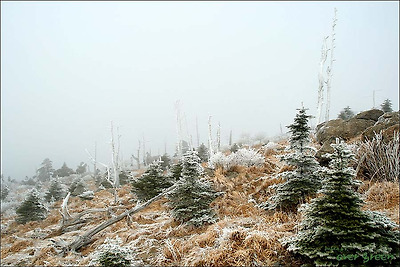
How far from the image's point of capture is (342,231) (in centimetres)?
368

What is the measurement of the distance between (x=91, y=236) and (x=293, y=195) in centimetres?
715

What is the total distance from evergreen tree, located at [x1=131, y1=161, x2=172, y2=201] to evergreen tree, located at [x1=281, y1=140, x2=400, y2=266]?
788 centimetres

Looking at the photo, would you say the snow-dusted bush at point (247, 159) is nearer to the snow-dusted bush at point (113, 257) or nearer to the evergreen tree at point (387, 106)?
the snow-dusted bush at point (113, 257)

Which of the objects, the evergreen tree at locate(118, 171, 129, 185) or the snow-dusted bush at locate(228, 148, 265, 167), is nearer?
the snow-dusted bush at locate(228, 148, 265, 167)

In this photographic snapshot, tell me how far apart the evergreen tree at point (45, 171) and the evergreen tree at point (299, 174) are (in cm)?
4543

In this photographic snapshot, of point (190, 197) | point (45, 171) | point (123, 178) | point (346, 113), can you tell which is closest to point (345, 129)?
point (190, 197)

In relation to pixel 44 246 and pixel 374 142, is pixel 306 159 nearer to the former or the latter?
pixel 374 142

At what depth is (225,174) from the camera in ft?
34.1

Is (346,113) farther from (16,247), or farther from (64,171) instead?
(64,171)

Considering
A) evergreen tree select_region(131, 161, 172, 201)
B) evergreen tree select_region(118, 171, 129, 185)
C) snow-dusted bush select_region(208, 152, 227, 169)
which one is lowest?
evergreen tree select_region(118, 171, 129, 185)

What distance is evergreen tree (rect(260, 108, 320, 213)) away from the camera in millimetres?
6031

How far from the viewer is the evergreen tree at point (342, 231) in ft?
11.5

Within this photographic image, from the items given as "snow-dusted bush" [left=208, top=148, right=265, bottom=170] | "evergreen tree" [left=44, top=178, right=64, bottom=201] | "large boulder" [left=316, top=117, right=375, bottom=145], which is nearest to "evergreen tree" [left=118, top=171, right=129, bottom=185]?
"evergreen tree" [left=44, top=178, right=64, bottom=201]

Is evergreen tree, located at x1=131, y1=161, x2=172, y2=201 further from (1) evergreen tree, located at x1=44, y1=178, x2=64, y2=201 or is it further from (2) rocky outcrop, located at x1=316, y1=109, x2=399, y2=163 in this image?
(1) evergreen tree, located at x1=44, y1=178, x2=64, y2=201
